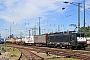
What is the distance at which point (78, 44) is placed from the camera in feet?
121

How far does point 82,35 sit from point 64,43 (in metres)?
5.02

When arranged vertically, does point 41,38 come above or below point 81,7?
below

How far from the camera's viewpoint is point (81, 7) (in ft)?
136

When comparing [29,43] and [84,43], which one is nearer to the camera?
[84,43]

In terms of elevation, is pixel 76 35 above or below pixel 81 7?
below

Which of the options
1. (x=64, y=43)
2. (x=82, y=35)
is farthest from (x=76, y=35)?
(x=64, y=43)

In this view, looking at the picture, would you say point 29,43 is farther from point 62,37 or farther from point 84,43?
point 84,43

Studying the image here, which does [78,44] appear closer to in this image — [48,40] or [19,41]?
[48,40]

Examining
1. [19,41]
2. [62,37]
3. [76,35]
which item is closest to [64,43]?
[62,37]

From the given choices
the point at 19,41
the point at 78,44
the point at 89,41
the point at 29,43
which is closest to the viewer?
the point at 78,44

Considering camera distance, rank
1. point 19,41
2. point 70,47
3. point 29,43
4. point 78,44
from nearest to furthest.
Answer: point 78,44
point 70,47
point 29,43
point 19,41

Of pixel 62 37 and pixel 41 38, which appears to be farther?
pixel 41 38

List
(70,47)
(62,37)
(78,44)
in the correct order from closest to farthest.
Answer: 1. (78,44)
2. (70,47)
3. (62,37)

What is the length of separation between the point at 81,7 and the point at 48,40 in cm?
1350
